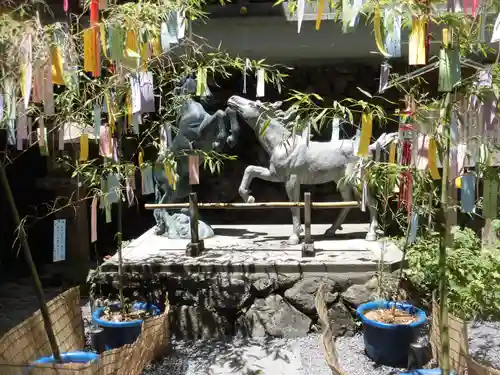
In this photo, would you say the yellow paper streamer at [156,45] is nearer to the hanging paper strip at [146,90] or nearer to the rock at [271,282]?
the hanging paper strip at [146,90]

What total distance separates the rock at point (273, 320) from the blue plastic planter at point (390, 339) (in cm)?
61

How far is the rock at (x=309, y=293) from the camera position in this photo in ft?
13.1

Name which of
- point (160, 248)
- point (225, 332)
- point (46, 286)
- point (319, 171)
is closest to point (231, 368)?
point (225, 332)

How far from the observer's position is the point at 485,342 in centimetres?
375

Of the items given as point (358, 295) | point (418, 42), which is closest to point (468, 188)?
point (418, 42)

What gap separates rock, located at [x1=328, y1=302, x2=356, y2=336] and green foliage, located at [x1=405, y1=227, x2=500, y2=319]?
0.59 metres

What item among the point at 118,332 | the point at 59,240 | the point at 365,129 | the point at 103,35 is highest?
the point at 103,35

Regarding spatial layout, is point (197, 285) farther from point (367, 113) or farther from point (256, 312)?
point (367, 113)

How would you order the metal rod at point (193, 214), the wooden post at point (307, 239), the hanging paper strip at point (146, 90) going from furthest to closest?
the metal rod at point (193, 214) < the wooden post at point (307, 239) < the hanging paper strip at point (146, 90)

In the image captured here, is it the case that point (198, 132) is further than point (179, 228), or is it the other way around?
point (179, 228)

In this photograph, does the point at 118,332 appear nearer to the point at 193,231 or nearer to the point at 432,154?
the point at 193,231

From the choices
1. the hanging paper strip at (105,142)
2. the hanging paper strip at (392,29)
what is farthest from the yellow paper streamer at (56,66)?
the hanging paper strip at (392,29)

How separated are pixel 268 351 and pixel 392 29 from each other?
2517 mm

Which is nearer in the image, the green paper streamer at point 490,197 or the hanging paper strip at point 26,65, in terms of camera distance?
the hanging paper strip at point 26,65
